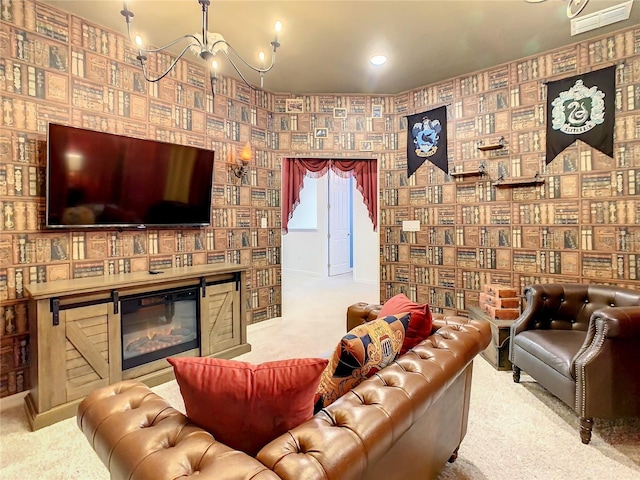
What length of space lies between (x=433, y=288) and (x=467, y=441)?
241 cm

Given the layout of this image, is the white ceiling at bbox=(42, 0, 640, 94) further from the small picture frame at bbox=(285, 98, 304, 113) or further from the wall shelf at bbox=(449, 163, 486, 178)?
the wall shelf at bbox=(449, 163, 486, 178)

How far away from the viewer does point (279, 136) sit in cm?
445

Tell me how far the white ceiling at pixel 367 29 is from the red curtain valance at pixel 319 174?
43.2 inches

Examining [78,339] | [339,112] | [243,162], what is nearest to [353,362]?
[78,339]

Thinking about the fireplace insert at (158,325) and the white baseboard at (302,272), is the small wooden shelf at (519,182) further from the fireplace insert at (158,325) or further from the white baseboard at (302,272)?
the white baseboard at (302,272)

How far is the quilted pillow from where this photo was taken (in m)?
1.28

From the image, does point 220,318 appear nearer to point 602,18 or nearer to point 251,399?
point 251,399

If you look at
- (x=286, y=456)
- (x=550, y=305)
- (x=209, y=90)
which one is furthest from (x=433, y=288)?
(x=286, y=456)

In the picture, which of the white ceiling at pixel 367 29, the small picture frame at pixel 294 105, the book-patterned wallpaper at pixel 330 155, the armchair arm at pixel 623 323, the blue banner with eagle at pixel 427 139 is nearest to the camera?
the armchair arm at pixel 623 323

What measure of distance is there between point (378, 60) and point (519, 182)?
198 centimetres

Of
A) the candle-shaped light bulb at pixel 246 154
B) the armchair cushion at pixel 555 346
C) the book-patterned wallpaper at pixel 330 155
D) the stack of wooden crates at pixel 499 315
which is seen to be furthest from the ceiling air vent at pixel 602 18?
the candle-shaped light bulb at pixel 246 154

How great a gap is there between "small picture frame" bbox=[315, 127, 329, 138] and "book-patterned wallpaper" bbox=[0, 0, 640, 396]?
0.06 feet

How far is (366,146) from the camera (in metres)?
4.55

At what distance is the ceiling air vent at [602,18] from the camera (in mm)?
2695
